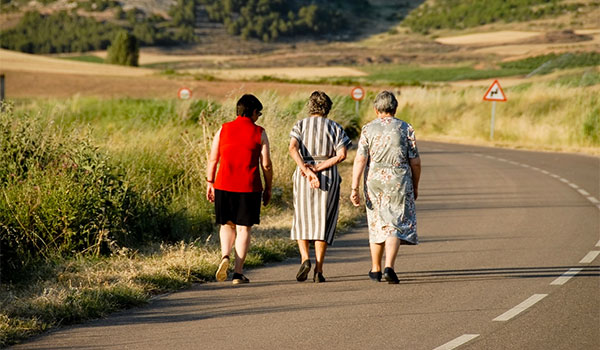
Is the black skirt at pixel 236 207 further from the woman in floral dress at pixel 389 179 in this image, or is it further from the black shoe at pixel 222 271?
the woman in floral dress at pixel 389 179

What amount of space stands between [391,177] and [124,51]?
114139mm

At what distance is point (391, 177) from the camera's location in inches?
414

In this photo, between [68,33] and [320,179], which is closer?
[320,179]

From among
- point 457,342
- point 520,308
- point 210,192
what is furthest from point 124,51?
Result: point 457,342

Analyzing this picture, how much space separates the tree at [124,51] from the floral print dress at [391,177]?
373ft

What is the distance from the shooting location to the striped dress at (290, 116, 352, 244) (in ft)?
34.5

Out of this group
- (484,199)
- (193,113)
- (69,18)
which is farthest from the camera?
(69,18)

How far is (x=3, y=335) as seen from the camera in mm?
7727

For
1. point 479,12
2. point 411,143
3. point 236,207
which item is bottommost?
point 236,207

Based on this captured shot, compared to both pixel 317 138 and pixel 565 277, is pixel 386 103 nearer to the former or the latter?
pixel 317 138

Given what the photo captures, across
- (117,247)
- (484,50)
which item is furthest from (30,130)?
(484,50)

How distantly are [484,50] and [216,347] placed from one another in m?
135

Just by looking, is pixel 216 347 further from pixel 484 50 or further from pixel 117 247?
pixel 484 50

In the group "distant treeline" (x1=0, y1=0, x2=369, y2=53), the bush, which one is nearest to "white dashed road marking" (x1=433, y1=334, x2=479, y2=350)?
the bush
